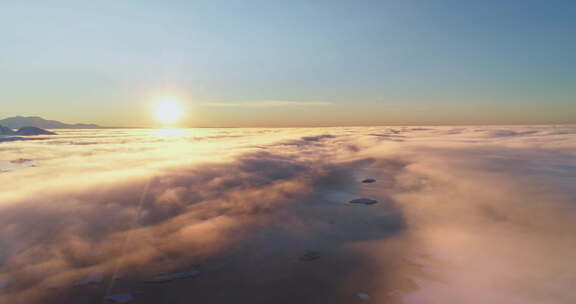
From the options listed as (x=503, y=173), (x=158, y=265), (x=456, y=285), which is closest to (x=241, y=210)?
(x=158, y=265)

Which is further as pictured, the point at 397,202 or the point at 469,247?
the point at 397,202

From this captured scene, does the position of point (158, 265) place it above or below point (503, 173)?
below

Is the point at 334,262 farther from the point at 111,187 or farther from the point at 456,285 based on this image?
the point at 111,187

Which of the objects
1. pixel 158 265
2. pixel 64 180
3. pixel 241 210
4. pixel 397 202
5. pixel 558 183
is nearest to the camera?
pixel 158 265

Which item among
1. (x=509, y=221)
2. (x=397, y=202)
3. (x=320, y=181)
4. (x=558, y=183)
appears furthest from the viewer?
(x=320, y=181)

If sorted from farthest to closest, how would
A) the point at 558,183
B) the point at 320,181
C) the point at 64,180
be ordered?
the point at 320,181 < the point at 64,180 < the point at 558,183

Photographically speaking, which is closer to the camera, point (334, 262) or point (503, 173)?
point (334, 262)

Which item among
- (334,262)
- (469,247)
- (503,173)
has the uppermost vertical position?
(503,173)

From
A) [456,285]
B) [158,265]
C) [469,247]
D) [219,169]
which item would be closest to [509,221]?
[469,247]

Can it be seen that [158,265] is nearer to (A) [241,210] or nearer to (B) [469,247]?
(A) [241,210]
